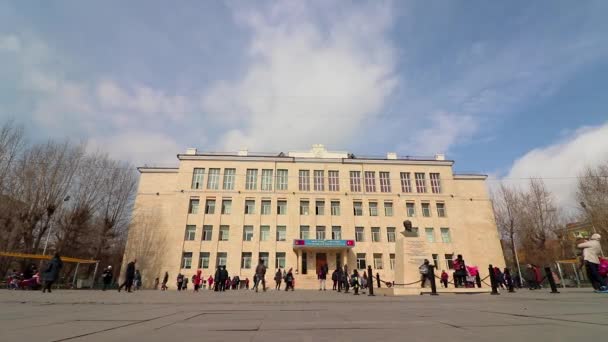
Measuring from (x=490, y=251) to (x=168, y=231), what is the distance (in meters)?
37.8

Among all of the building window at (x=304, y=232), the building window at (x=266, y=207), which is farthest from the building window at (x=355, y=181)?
the building window at (x=266, y=207)

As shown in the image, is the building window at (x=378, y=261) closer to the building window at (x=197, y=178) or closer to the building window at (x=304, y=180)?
the building window at (x=304, y=180)

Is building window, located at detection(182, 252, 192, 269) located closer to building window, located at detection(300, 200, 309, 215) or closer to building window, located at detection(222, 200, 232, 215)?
building window, located at detection(222, 200, 232, 215)

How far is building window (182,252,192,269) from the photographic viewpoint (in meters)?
30.5

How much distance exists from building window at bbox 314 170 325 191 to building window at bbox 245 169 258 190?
24.2ft

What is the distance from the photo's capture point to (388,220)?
34062mm

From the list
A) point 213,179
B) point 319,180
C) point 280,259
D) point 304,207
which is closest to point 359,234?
point 304,207

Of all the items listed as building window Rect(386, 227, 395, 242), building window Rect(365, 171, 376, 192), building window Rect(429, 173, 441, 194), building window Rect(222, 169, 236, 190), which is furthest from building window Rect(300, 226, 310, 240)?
building window Rect(429, 173, 441, 194)

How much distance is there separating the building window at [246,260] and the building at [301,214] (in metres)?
0.10

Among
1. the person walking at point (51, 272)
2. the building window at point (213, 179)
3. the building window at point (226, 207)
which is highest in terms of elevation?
the building window at point (213, 179)

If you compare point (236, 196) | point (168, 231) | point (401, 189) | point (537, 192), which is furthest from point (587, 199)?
point (168, 231)

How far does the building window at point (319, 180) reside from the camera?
35250 mm

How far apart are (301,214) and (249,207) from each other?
6.21 m

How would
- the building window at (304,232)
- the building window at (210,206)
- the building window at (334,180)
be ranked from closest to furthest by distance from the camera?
1. the building window at (304,232)
2. the building window at (210,206)
3. the building window at (334,180)
